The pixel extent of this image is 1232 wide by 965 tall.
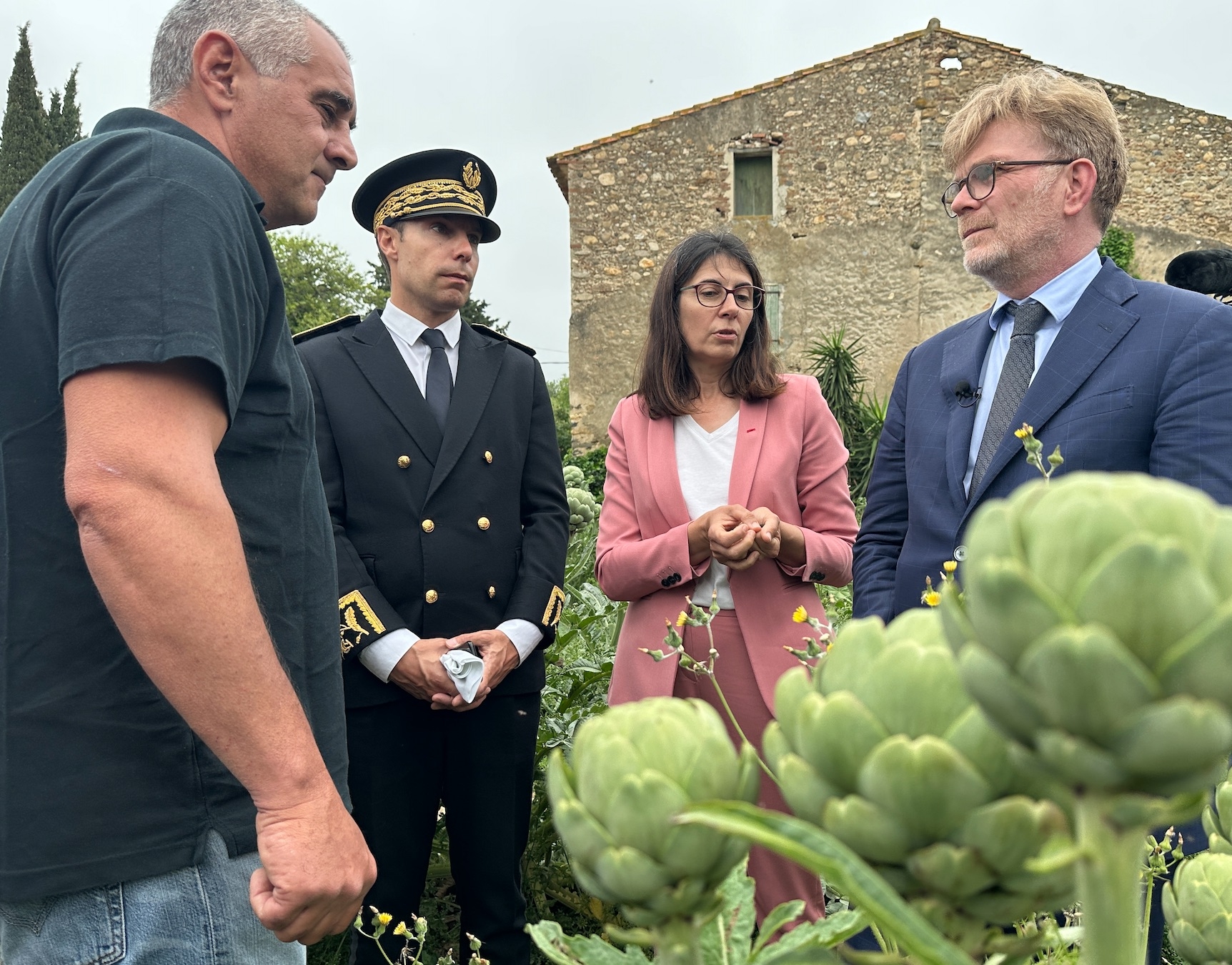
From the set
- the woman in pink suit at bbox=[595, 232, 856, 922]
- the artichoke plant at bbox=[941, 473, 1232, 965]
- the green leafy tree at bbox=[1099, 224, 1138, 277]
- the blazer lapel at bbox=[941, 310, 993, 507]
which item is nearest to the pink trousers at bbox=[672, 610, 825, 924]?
the woman in pink suit at bbox=[595, 232, 856, 922]

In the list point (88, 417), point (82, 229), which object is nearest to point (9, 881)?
point (88, 417)

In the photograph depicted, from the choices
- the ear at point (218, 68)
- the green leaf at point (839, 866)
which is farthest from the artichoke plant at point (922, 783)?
the ear at point (218, 68)

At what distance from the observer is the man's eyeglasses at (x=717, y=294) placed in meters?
2.48

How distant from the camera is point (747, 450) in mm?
2369

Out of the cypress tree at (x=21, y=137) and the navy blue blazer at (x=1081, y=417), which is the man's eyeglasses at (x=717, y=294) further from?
the cypress tree at (x=21, y=137)

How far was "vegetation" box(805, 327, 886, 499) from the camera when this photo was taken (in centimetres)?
1012

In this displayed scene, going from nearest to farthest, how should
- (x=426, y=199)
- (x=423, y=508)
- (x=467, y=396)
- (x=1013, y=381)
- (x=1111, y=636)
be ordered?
(x=1111, y=636)
(x=1013, y=381)
(x=423, y=508)
(x=467, y=396)
(x=426, y=199)

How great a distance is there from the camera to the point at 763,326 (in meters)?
2.62

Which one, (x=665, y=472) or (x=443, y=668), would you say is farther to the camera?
(x=665, y=472)

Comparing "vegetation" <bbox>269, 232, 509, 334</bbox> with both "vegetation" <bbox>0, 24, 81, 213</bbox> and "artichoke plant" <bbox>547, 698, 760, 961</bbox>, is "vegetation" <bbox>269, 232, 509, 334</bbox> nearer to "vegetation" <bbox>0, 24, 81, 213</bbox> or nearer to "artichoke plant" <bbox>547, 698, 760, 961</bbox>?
"vegetation" <bbox>0, 24, 81, 213</bbox>

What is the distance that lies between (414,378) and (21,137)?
2315cm

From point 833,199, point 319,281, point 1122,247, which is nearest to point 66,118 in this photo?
point 319,281

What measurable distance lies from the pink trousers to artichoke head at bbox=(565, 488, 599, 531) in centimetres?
135

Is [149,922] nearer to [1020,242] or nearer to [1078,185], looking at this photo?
[1020,242]
